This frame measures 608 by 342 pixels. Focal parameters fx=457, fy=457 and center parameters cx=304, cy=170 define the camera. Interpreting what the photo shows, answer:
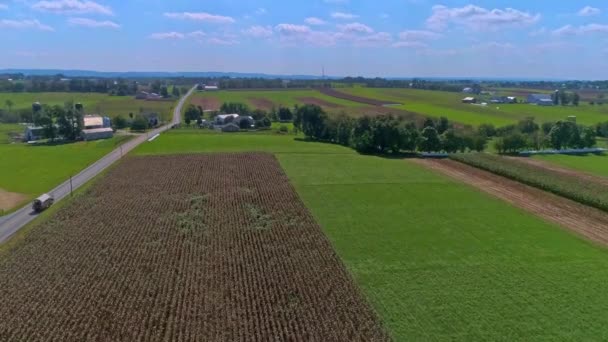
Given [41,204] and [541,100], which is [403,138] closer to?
[41,204]

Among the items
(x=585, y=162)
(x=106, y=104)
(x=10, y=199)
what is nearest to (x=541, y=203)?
(x=585, y=162)

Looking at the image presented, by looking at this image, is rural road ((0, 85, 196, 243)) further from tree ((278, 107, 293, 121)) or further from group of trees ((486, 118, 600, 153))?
group of trees ((486, 118, 600, 153))

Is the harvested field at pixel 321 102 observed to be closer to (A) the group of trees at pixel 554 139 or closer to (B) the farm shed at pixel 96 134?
(B) the farm shed at pixel 96 134

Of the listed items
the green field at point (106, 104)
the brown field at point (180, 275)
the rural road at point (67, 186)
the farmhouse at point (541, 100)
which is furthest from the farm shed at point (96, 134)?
the farmhouse at point (541, 100)

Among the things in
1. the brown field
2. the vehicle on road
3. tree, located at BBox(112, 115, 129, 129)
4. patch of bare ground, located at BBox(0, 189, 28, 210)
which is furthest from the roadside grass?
tree, located at BBox(112, 115, 129, 129)

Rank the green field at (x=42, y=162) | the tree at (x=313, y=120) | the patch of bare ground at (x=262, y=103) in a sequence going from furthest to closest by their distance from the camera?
the patch of bare ground at (x=262, y=103) → the tree at (x=313, y=120) → the green field at (x=42, y=162)

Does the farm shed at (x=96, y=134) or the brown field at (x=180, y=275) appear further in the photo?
the farm shed at (x=96, y=134)
